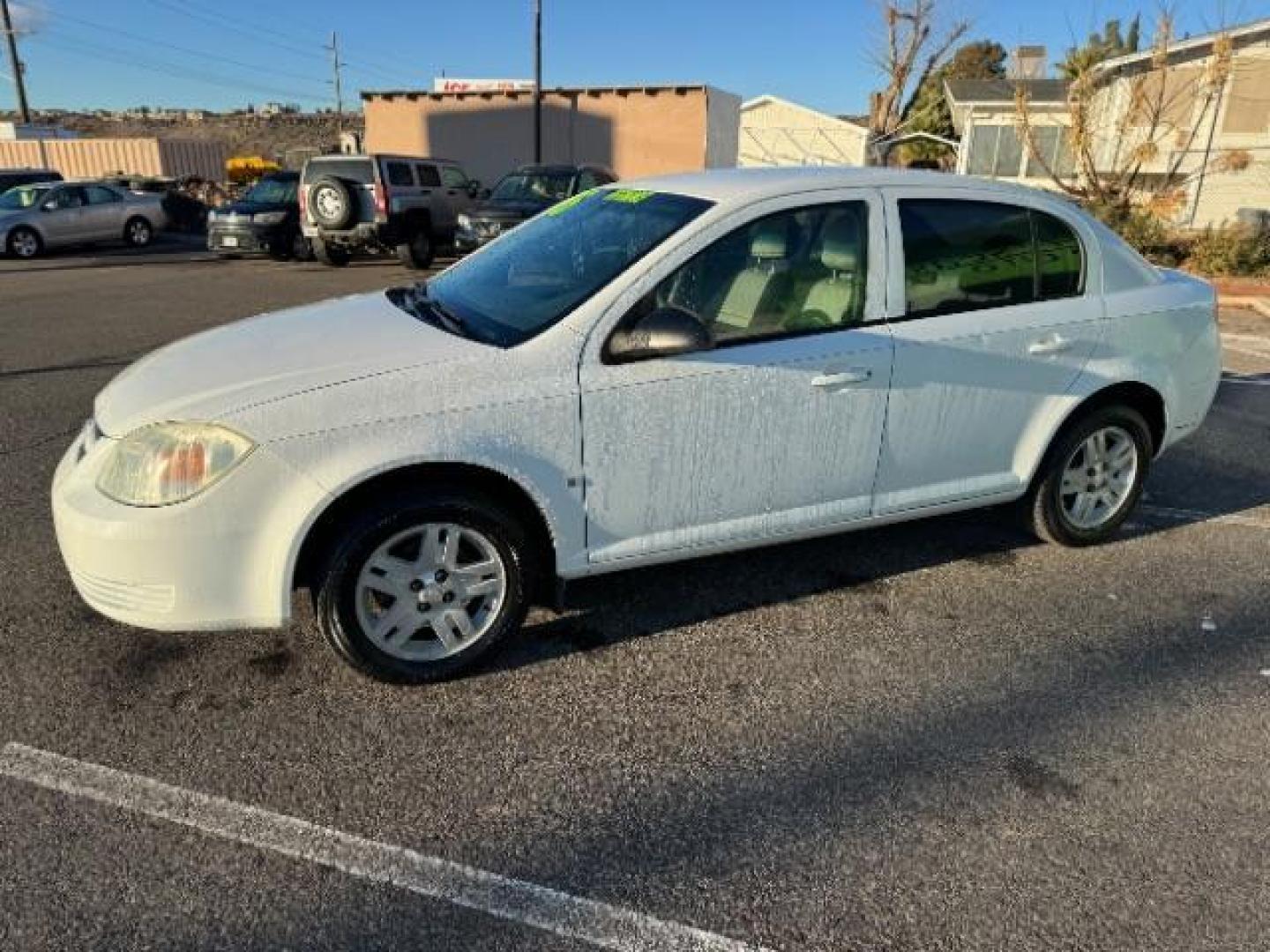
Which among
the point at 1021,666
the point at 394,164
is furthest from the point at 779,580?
the point at 394,164

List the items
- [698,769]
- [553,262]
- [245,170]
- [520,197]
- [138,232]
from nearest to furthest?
[698,769] → [553,262] → [520,197] → [138,232] → [245,170]

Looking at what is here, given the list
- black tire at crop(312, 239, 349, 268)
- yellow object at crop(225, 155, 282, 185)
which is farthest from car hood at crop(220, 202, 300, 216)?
yellow object at crop(225, 155, 282, 185)

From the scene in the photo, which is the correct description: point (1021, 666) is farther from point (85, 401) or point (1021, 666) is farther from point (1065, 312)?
point (85, 401)

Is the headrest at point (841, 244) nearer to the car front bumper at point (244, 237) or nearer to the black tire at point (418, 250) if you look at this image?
the black tire at point (418, 250)

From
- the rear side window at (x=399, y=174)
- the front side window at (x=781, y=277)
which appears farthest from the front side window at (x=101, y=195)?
the front side window at (x=781, y=277)

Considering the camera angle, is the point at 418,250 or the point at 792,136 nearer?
the point at 418,250

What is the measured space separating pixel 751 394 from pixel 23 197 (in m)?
19.8

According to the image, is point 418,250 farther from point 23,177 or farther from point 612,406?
point 612,406

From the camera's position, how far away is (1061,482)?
399 centimetres

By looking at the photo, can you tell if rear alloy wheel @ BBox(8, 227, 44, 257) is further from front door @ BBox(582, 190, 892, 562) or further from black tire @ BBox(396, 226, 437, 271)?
front door @ BBox(582, 190, 892, 562)

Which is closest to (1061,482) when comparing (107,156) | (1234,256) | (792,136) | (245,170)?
(1234,256)

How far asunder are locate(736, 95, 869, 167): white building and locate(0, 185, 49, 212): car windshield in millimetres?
27334

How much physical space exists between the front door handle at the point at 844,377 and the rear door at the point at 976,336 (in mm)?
144

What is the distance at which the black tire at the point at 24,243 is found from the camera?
16953 mm
